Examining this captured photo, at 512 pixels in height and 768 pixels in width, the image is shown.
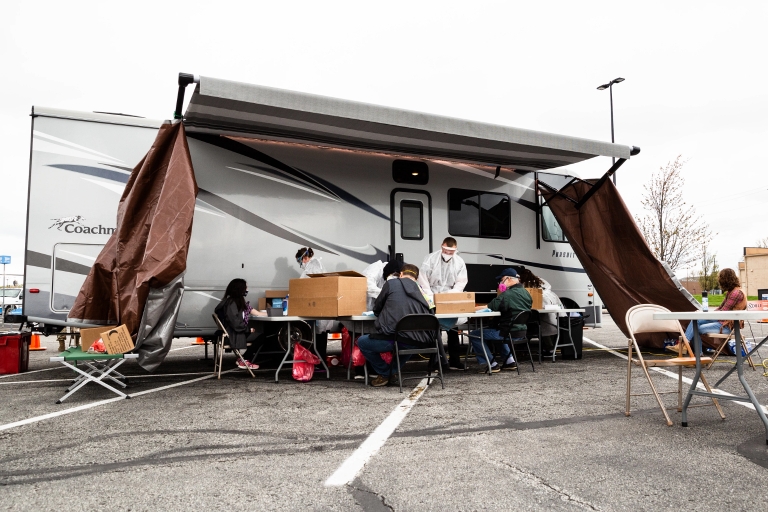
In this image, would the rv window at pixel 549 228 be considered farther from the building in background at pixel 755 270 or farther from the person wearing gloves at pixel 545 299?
the building in background at pixel 755 270

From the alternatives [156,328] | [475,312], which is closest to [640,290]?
[475,312]

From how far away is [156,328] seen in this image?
6.43 meters

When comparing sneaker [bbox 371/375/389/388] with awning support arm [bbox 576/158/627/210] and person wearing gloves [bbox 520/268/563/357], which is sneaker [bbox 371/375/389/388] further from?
awning support arm [bbox 576/158/627/210]

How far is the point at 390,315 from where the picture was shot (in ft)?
21.4

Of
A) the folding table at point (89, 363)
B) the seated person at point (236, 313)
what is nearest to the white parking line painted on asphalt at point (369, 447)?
the seated person at point (236, 313)

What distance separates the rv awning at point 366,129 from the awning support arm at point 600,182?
25 cm

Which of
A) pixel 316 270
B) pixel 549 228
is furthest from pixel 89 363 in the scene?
pixel 549 228

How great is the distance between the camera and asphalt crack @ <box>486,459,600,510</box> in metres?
2.99

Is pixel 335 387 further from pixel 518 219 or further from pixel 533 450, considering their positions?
pixel 518 219

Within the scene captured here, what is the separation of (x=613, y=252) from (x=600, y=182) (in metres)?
1.14

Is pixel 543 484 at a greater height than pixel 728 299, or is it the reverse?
pixel 728 299

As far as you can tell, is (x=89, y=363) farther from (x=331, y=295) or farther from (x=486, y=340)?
(x=486, y=340)

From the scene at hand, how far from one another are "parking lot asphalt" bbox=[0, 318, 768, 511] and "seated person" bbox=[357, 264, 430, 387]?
12.6 inches

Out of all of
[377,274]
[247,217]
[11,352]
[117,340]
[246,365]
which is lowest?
[246,365]
